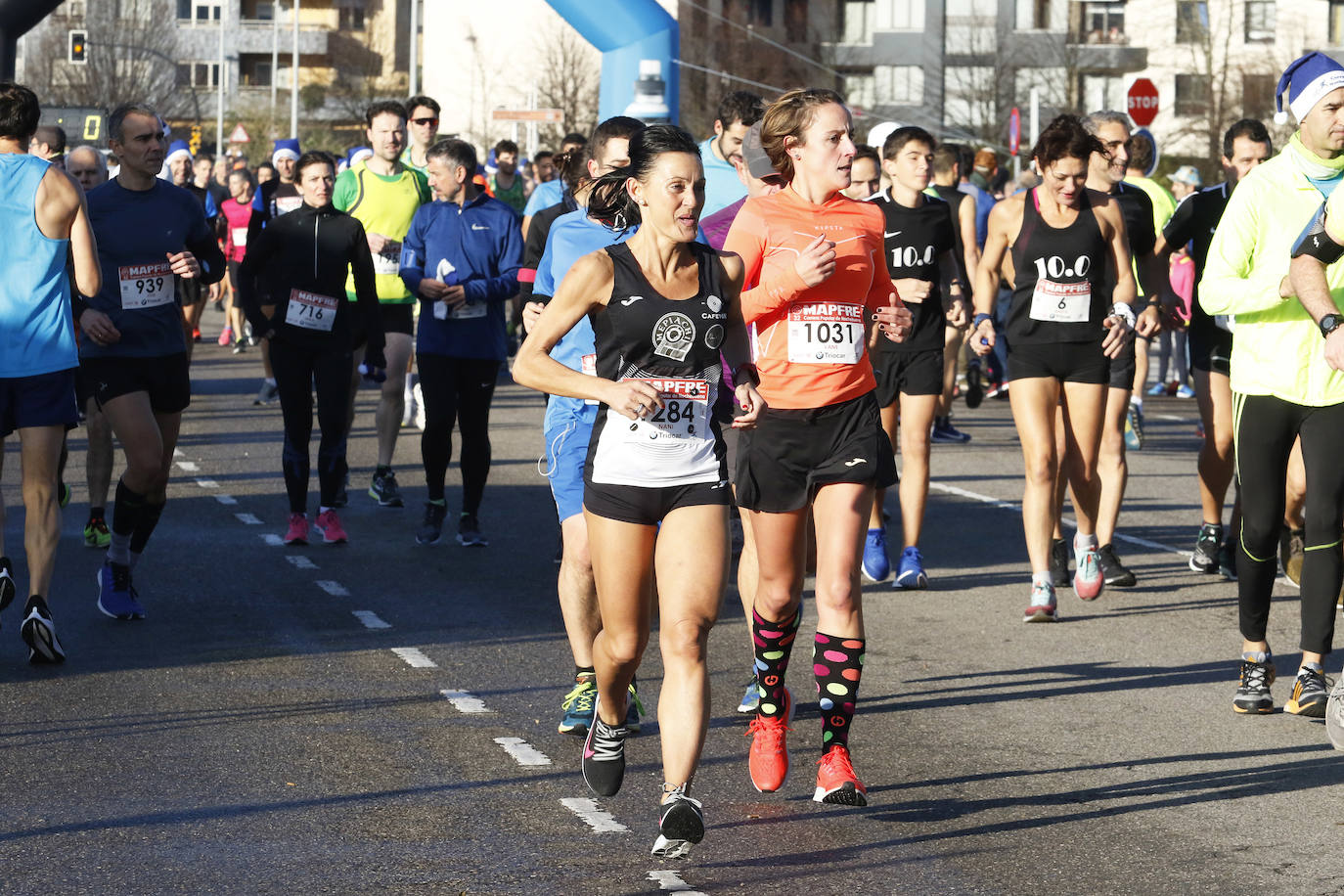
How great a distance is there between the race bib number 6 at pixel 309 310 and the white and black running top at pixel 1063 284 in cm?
376

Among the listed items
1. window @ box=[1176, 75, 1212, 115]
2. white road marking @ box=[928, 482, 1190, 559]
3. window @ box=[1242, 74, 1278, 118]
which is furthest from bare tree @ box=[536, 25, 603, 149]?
white road marking @ box=[928, 482, 1190, 559]

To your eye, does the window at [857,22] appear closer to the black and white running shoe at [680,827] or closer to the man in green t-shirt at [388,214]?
the man in green t-shirt at [388,214]

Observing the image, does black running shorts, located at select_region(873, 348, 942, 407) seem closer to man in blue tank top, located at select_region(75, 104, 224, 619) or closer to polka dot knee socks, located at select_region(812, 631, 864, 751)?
man in blue tank top, located at select_region(75, 104, 224, 619)

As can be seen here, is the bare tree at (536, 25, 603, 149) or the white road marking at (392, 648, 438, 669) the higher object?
the bare tree at (536, 25, 603, 149)

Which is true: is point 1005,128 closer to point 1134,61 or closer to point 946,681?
point 1134,61

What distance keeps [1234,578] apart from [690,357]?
18.9 ft

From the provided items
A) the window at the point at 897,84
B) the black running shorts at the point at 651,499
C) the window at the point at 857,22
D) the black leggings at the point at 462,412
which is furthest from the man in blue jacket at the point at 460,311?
the window at the point at 857,22

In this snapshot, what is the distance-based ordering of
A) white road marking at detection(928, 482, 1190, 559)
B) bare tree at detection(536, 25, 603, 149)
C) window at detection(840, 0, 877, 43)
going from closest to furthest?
white road marking at detection(928, 482, 1190, 559) → bare tree at detection(536, 25, 603, 149) → window at detection(840, 0, 877, 43)

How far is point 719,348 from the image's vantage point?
17.9 ft

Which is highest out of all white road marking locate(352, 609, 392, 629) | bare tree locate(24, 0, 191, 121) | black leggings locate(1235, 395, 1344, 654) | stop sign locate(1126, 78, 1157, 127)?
bare tree locate(24, 0, 191, 121)

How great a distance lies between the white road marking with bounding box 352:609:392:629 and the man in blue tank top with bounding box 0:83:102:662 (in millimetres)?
1401

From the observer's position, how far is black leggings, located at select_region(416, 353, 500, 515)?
11008 mm

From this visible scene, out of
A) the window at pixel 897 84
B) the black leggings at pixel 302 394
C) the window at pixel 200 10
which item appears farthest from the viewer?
the window at pixel 200 10

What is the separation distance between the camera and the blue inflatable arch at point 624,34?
661 inches
